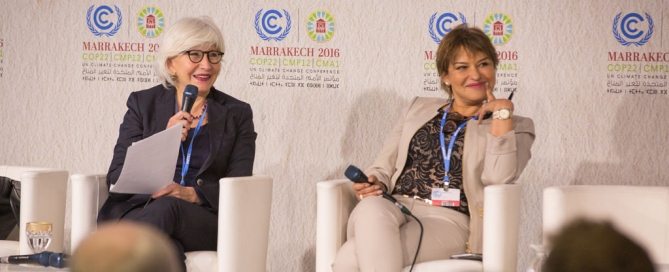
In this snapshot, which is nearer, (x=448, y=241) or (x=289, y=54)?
(x=448, y=241)

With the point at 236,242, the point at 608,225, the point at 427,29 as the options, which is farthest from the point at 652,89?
the point at 608,225

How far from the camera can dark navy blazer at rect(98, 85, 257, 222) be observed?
12.7ft

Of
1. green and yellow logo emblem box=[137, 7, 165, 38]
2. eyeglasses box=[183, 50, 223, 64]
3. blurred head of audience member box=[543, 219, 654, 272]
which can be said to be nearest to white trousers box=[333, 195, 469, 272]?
eyeglasses box=[183, 50, 223, 64]

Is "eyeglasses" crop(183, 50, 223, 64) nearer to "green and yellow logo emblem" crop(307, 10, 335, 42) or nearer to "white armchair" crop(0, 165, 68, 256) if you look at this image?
"white armchair" crop(0, 165, 68, 256)

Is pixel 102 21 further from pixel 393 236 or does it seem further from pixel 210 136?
pixel 393 236

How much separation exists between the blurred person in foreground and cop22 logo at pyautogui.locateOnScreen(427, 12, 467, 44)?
76 cm

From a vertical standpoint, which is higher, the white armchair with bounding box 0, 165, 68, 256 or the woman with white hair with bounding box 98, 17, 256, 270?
the woman with white hair with bounding box 98, 17, 256, 270

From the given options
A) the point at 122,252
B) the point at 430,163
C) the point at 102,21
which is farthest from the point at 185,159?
the point at 122,252

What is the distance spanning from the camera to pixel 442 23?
4730 mm

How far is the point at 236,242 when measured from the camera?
364cm

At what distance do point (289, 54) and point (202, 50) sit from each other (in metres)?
0.90

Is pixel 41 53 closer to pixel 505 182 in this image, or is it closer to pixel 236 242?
pixel 236 242

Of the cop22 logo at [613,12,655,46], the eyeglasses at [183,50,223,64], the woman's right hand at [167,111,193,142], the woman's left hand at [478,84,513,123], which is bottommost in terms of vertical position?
the woman's right hand at [167,111,193,142]

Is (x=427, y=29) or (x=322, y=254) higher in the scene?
(x=427, y=29)
